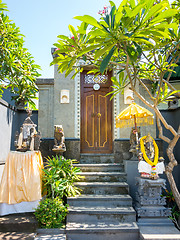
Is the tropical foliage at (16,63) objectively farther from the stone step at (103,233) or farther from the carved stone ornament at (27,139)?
the stone step at (103,233)

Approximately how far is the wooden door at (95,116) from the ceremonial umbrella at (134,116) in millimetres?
1014

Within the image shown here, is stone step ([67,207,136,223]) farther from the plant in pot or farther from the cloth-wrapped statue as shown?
the cloth-wrapped statue

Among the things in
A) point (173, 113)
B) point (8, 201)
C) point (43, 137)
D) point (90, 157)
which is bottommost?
point (8, 201)

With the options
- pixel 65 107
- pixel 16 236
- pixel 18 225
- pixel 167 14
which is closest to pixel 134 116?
pixel 65 107

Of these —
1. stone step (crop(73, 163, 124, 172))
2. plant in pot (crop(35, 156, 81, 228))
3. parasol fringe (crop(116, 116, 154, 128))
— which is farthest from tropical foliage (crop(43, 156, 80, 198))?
parasol fringe (crop(116, 116, 154, 128))

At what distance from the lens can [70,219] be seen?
175 inches

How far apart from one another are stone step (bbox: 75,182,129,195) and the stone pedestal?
1.53 feet

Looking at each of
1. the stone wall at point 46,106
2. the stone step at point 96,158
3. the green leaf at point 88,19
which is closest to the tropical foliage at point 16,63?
the stone wall at point 46,106

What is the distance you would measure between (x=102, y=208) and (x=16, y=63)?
4.63 metres

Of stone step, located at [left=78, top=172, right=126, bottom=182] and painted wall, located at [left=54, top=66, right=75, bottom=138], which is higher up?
painted wall, located at [left=54, top=66, right=75, bottom=138]

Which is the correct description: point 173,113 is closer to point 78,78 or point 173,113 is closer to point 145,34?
point 78,78

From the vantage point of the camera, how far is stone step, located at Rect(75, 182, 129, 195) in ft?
17.0

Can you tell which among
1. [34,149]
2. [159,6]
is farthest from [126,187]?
[159,6]

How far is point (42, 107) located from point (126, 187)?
11.8 ft
